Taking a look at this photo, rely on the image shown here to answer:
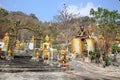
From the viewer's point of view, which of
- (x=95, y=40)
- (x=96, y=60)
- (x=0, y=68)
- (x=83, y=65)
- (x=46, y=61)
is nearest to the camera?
(x=0, y=68)

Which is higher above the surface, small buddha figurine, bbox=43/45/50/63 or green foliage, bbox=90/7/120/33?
green foliage, bbox=90/7/120/33

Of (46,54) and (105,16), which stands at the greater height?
(105,16)

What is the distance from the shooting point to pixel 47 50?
18.5 meters

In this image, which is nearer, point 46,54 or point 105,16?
point 46,54

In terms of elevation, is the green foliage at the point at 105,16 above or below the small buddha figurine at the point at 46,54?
above

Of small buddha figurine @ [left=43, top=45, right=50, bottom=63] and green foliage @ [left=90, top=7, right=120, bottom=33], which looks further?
green foliage @ [left=90, top=7, right=120, bottom=33]

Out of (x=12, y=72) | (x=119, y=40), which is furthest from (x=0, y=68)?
(x=119, y=40)

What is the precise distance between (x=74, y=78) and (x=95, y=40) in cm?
1573

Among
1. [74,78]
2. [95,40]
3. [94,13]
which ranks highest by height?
[94,13]

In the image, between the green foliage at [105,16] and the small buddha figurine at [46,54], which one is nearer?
the small buddha figurine at [46,54]

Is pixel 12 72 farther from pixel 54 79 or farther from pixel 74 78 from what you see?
pixel 74 78

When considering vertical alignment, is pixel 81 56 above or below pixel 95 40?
below

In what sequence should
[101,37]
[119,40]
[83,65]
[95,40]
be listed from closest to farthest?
1. [83,65]
2. [101,37]
3. [95,40]
4. [119,40]

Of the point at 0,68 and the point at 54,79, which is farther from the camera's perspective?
the point at 0,68
